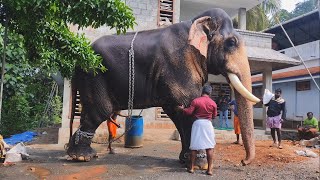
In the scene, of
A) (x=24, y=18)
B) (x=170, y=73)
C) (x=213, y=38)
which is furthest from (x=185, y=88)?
(x=24, y=18)

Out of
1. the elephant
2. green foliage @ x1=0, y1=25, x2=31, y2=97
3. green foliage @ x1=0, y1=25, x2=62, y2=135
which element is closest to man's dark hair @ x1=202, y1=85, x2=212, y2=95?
the elephant

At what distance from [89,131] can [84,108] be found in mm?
436

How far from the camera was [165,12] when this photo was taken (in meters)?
11.3

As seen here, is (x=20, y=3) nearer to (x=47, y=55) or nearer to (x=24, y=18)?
(x=24, y=18)


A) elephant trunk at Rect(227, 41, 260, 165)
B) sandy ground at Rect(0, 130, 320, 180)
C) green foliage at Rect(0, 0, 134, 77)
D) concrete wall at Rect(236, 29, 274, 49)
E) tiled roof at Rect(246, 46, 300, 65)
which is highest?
concrete wall at Rect(236, 29, 274, 49)

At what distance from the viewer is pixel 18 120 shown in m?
13.3

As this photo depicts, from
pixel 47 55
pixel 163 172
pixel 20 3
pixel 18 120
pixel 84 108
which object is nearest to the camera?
pixel 20 3

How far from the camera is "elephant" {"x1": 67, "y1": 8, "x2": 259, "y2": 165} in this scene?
5.78 metres

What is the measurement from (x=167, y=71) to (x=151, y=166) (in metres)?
1.72

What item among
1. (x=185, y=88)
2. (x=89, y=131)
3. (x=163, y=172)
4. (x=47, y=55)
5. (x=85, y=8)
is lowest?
(x=163, y=172)

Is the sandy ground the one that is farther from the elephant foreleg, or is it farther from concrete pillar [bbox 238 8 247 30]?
concrete pillar [bbox 238 8 247 30]

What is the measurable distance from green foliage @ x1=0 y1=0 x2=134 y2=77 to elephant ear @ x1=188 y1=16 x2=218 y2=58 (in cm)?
149

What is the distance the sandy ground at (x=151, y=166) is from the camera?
205 inches

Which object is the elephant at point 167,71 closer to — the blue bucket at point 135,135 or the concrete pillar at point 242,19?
the blue bucket at point 135,135
